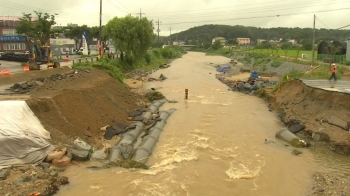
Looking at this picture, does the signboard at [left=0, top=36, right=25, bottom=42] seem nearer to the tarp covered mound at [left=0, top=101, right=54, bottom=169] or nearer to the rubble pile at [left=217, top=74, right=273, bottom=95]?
the rubble pile at [left=217, top=74, right=273, bottom=95]

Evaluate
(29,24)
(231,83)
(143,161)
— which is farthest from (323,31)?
(143,161)

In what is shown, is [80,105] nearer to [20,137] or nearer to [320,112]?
[20,137]

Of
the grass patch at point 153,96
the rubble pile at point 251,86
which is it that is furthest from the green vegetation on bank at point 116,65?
the rubble pile at point 251,86

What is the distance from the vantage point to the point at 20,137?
36.8 feet

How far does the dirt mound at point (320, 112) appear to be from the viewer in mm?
15031

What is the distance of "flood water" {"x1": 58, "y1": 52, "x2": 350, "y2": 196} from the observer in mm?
10586

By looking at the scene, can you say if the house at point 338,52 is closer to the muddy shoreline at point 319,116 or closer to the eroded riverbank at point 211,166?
the muddy shoreline at point 319,116

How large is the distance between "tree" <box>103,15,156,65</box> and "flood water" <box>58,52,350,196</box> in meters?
22.4

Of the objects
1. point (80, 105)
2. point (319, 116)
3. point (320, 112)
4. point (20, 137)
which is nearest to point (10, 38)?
point (80, 105)

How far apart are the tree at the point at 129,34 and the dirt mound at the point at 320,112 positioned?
2336 cm

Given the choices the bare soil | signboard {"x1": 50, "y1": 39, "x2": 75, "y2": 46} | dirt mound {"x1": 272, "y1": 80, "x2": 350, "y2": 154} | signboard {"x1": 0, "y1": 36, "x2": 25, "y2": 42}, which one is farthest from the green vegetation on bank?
signboard {"x1": 0, "y1": 36, "x2": 25, "y2": 42}

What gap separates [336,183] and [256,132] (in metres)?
6.74

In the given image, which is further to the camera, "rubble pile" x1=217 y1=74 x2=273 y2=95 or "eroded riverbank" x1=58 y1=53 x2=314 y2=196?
"rubble pile" x1=217 y1=74 x2=273 y2=95

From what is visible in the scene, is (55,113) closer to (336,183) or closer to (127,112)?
(127,112)
